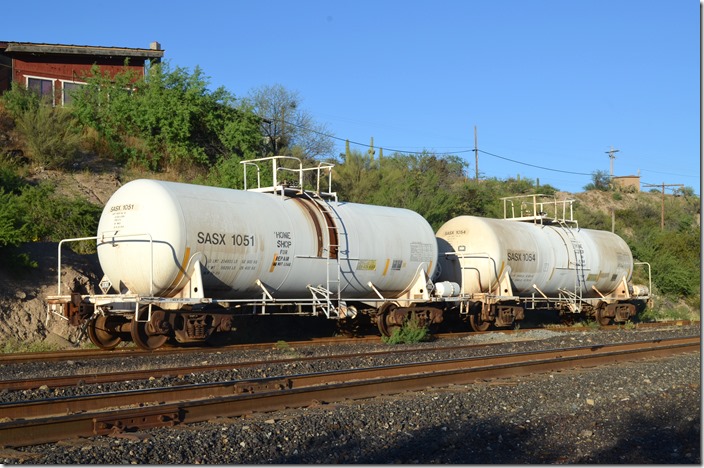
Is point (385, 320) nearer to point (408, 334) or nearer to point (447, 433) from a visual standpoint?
point (408, 334)

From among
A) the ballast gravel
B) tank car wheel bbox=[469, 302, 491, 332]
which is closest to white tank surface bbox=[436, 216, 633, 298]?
tank car wheel bbox=[469, 302, 491, 332]

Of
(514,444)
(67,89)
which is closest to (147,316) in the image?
(514,444)

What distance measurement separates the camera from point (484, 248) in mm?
22688

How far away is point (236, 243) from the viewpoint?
51.5ft

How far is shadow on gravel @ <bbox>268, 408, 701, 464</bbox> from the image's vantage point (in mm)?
7062

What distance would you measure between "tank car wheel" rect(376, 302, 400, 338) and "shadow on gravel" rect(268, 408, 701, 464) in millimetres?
10919

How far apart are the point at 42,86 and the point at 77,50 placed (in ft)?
8.16

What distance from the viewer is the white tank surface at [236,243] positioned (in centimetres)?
1485

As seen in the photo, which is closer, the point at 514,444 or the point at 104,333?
the point at 514,444

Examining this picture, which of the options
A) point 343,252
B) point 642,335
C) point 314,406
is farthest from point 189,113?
point 314,406

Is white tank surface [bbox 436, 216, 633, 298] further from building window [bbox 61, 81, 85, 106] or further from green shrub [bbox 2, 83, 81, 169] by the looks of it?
building window [bbox 61, 81, 85, 106]

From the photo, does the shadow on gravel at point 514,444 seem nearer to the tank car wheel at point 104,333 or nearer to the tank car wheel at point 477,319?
the tank car wheel at point 104,333

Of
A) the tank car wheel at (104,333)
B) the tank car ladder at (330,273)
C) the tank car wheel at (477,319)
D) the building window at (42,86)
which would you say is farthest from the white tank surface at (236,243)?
the building window at (42,86)

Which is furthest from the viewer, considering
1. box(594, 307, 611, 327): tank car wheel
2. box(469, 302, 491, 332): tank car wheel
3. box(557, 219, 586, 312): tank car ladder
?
box(594, 307, 611, 327): tank car wheel
